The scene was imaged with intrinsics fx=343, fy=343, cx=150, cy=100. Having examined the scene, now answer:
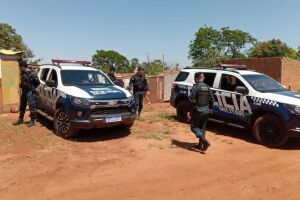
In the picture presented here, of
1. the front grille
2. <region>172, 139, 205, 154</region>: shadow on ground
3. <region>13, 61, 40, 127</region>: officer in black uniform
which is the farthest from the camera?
<region>13, 61, 40, 127</region>: officer in black uniform

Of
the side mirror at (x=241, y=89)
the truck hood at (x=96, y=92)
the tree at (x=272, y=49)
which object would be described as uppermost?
the tree at (x=272, y=49)

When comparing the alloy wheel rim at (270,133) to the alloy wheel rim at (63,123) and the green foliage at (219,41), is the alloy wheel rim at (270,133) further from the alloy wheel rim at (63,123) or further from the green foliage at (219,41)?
the green foliage at (219,41)

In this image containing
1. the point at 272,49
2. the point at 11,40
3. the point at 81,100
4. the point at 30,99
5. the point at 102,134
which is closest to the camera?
the point at 81,100

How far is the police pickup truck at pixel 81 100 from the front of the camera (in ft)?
26.9

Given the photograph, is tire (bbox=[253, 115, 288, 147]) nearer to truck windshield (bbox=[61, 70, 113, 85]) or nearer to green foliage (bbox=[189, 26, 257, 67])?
truck windshield (bbox=[61, 70, 113, 85])

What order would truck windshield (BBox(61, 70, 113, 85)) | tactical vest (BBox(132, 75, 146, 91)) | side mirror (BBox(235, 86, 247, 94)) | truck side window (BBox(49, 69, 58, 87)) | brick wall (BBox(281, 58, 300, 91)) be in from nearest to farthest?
side mirror (BBox(235, 86, 247, 94)), truck windshield (BBox(61, 70, 113, 85)), truck side window (BBox(49, 69, 58, 87)), tactical vest (BBox(132, 75, 146, 91)), brick wall (BBox(281, 58, 300, 91))

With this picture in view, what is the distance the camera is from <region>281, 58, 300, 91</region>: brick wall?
20797mm

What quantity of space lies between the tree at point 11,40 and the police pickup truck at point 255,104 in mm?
36563

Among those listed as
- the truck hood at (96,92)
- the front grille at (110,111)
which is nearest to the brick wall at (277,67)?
the truck hood at (96,92)

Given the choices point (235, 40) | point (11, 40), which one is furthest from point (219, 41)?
point (11, 40)

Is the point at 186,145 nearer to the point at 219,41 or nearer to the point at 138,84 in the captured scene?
the point at 138,84

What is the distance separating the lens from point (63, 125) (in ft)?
28.5

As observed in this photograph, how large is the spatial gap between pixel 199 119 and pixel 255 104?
1.82m

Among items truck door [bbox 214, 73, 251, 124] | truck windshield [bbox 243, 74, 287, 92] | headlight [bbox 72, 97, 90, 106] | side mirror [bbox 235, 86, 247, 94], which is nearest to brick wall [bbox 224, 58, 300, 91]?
truck windshield [bbox 243, 74, 287, 92]
